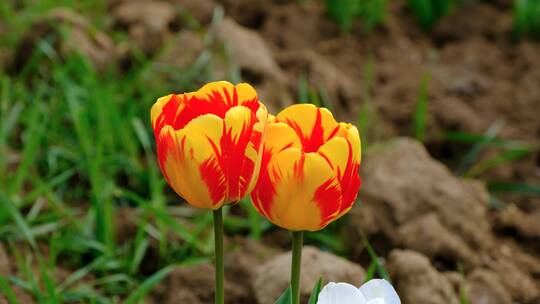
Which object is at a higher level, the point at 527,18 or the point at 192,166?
the point at 192,166

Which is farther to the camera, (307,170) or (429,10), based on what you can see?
(429,10)

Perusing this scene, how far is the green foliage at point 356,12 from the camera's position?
3.81m

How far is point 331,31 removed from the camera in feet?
12.8

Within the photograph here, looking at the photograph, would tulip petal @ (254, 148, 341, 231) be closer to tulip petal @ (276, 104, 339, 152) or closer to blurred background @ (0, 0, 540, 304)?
tulip petal @ (276, 104, 339, 152)

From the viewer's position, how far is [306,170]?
140 cm

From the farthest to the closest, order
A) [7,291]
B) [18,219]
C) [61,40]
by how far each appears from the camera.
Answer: [61,40]
[18,219]
[7,291]

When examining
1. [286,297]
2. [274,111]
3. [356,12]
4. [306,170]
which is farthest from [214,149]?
[356,12]

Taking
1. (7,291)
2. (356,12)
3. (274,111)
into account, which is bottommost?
(356,12)

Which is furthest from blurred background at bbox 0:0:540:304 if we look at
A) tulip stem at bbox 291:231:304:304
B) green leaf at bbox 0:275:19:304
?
tulip stem at bbox 291:231:304:304

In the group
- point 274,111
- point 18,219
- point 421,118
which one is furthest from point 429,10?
point 18,219

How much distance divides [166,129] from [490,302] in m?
1.22

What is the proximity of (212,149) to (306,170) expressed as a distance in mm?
130

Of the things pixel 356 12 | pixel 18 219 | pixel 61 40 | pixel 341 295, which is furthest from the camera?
pixel 356 12

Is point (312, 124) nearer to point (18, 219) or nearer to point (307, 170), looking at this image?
point (307, 170)
